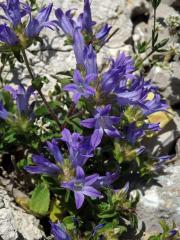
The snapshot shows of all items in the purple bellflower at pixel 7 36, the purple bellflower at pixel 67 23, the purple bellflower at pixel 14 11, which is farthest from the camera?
the purple bellflower at pixel 67 23

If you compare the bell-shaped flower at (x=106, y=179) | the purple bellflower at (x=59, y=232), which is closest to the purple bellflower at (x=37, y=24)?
the bell-shaped flower at (x=106, y=179)

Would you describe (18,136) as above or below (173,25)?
below

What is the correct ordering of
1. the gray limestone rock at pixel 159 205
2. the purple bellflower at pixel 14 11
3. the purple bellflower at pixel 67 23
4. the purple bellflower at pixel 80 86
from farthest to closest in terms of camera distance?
the gray limestone rock at pixel 159 205 → the purple bellflower at pixel 67 23 → the purple bellflower at pixel 14 11 → the purple bellflower at pixel 80 86

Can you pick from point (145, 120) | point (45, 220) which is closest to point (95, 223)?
point (45, 220)

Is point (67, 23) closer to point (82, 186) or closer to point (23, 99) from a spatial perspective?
point (23, 99)

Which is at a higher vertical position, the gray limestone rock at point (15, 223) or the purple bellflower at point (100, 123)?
the purple bellflower at point (100, 123)

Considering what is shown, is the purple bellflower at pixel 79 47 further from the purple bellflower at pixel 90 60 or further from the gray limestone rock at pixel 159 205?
the gray limestone rock at pixel 159 205

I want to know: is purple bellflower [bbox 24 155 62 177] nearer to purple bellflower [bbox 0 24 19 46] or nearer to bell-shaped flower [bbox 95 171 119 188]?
bell-shaped flower [bbox 95 171 119 188]

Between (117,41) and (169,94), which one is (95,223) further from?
(117,41)

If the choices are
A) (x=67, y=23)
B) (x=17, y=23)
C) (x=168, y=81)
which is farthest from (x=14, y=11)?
(x=168, y=81)
